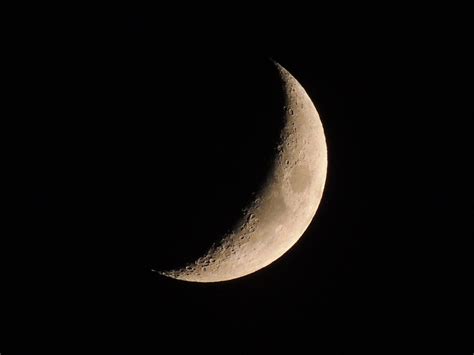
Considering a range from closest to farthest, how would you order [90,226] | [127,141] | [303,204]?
[127,141], [90,226], [303,204]

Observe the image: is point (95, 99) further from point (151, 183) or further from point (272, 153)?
point (272, 153)

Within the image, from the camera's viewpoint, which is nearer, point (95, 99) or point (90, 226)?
point (95, 99)

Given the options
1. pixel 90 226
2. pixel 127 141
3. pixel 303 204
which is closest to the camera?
pixel 127 141

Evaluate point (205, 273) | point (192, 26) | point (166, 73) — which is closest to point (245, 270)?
point (205, 273)

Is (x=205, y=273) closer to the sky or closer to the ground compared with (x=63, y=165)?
closer to the ground

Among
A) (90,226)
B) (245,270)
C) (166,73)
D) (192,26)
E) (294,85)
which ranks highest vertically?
(192,26)

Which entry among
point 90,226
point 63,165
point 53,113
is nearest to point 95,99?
point 53,113
